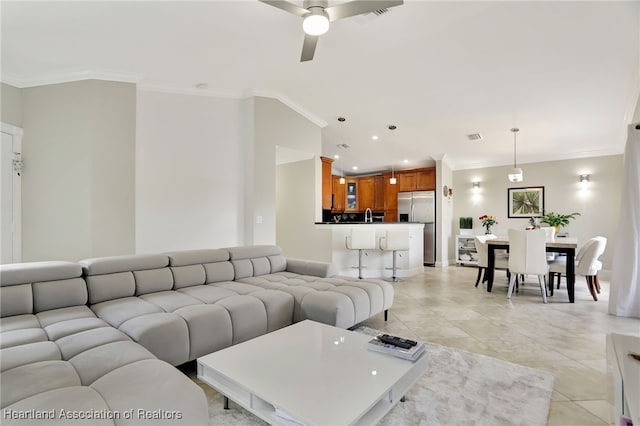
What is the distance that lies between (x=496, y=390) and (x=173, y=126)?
4.51 m

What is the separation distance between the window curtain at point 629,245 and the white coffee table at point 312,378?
3.41 m

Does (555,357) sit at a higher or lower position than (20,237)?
lower

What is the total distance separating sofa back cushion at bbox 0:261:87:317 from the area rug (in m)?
1.19

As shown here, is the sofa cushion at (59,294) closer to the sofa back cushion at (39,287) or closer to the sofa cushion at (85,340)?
the sofa back cushion at (39,287)

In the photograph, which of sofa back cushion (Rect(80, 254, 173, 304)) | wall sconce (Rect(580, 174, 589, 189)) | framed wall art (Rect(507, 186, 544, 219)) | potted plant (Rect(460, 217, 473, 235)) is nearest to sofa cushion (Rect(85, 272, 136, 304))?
sofa back cushion (Rect(80, 254, 173, 304))

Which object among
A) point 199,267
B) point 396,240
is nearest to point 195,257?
point 199,267

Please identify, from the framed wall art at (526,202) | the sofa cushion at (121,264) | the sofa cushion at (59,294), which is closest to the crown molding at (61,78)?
the sofa cushion at (121,264)

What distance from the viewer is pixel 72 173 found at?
371cm

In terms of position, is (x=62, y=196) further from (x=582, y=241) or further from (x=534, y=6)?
(x=582, y=241)

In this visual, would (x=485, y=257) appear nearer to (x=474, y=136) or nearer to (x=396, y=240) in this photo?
(x=396, y=240)

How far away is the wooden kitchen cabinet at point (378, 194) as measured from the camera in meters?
8.68

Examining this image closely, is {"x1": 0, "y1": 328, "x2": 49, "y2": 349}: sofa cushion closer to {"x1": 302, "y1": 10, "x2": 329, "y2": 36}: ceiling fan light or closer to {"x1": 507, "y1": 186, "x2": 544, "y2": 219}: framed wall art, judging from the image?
{"x1": 302, "y1": 10, "x2": 329, "y2": 36}: ceiling fan light

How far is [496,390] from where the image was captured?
198 cm

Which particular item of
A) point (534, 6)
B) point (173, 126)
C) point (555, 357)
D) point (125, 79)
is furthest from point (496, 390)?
point (125, 79)
